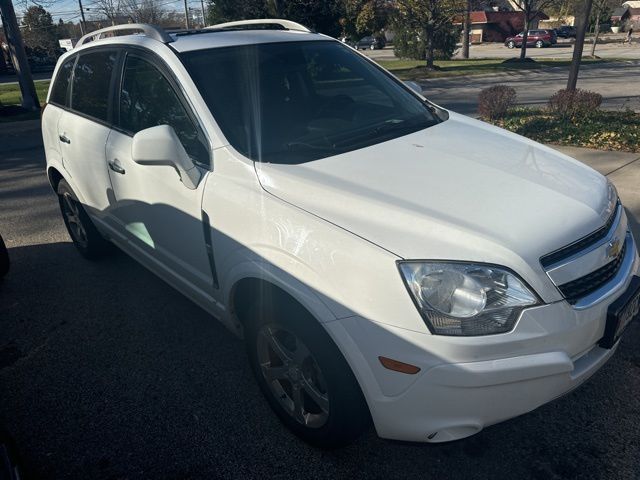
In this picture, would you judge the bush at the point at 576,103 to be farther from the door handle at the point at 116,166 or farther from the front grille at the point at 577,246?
the door handle at the point at 116,166

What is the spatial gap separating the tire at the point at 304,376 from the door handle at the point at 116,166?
139 centimetres

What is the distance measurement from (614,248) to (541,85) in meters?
16.9

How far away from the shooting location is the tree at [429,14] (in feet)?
70.9

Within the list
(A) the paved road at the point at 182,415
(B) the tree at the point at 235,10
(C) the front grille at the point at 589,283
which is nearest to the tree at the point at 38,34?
(B) the tree at the point at 235,10

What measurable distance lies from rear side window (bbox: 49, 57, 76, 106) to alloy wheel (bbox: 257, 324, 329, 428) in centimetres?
295

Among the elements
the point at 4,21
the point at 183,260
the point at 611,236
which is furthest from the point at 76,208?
the point at 4,21

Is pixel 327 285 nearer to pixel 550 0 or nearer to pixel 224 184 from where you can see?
pixel 224 184

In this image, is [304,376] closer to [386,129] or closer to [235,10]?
[386,129]

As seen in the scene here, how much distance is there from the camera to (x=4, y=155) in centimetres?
908

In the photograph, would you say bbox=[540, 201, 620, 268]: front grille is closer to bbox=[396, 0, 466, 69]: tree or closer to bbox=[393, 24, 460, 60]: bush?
bbox=[396, 0, 466, 69]: tree

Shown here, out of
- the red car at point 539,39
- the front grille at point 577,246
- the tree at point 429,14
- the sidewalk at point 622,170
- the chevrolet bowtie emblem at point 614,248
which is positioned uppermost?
the tree at point 429,14

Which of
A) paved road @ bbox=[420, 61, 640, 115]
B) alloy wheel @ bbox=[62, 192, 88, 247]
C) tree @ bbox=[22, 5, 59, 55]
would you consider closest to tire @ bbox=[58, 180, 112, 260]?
alloy wheel @ bbox=[62, 192, 88, 247]

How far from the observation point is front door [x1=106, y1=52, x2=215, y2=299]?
8.80ft

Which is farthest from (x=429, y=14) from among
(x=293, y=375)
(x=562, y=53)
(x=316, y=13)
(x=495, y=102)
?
(x=293, y=375)
